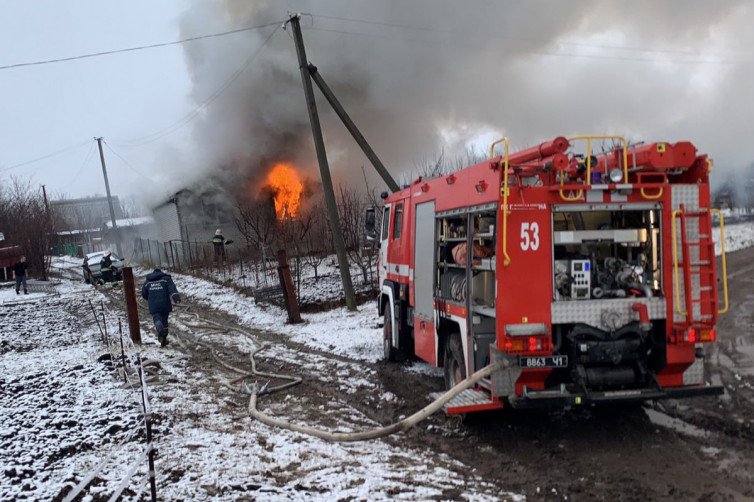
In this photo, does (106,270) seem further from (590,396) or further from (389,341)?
(590,396)

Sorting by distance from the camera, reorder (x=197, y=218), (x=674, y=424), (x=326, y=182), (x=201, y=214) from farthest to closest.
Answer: (x=197, y=218)
(x=201, y=214)
(x=326, y=182)
(x=674, y=424)

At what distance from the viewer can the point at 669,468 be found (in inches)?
192

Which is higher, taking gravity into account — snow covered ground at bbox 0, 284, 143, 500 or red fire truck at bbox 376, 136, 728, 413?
red fire truck at bbox 376, 136, 728, 413

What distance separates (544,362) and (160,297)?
811 cm

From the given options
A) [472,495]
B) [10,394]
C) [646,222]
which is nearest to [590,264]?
[646,222]

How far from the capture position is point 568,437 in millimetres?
5809

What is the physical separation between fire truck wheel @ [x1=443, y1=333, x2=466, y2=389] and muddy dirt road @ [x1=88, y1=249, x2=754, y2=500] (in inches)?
18.1

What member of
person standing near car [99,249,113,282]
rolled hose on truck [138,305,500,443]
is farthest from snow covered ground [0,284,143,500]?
person standing near car [99,249,113,282]

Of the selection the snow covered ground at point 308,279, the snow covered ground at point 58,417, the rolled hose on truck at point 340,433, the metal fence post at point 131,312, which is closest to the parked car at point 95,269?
the snow covered ground at point 308,279

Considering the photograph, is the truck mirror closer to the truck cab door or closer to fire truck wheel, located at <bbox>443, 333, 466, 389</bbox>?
the truck cab door

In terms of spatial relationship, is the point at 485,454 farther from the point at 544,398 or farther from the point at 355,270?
the point at 355,270

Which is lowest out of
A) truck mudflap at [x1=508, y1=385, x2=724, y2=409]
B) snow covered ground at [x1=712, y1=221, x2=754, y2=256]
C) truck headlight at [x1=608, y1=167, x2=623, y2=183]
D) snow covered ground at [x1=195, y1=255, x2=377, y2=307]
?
snow covered ground at [x1=712, y1=221, x2=754, y2=256]

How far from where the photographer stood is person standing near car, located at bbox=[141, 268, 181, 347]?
11.5m

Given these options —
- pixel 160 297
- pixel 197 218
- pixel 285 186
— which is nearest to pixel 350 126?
pixel 160 297
